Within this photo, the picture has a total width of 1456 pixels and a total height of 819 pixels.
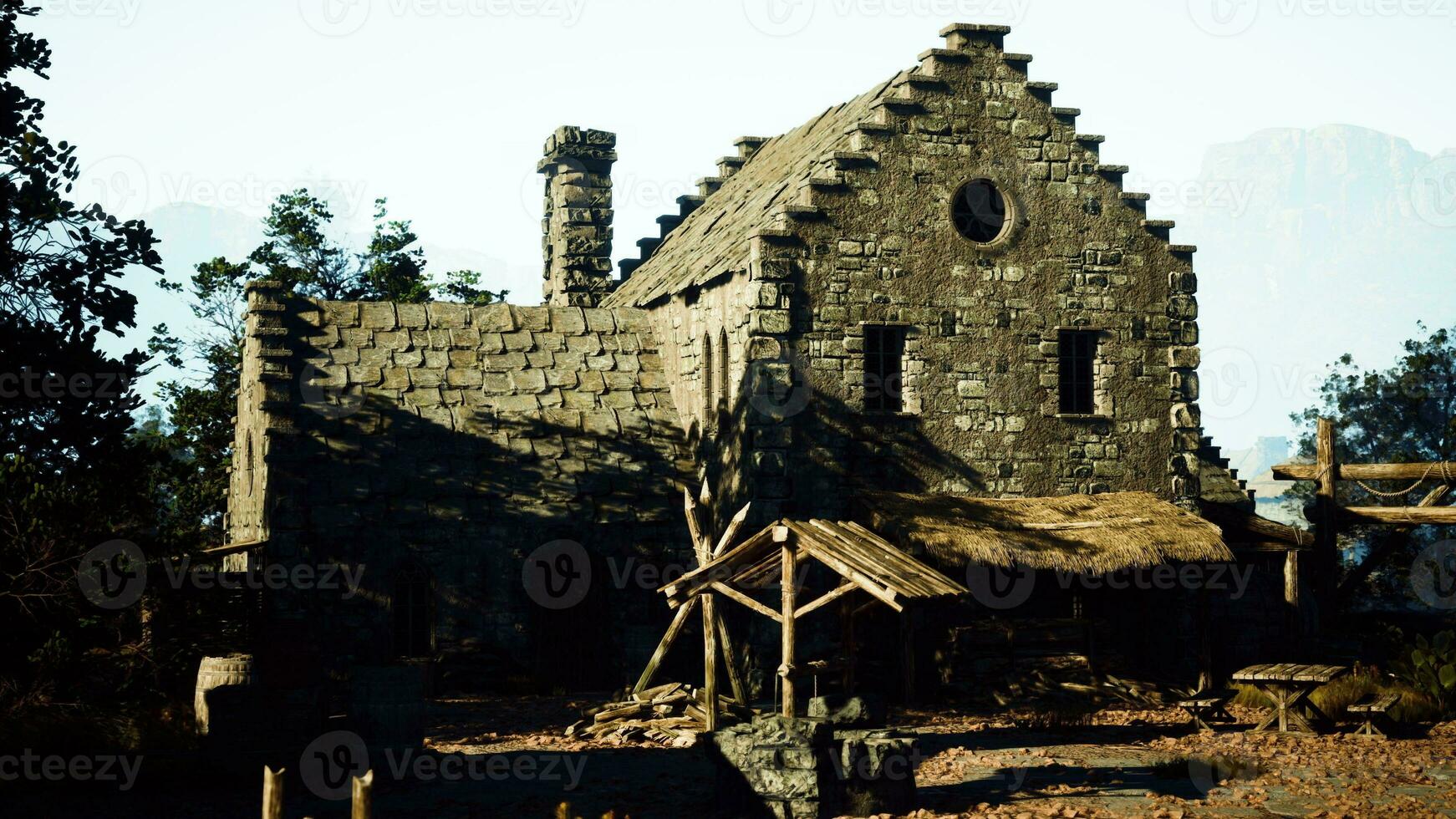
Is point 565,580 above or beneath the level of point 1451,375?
beneath

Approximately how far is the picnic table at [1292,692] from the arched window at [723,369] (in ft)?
28.0

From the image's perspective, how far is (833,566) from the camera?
15.6 meters

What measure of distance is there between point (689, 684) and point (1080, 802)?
25.3 ft

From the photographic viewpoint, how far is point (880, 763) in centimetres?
1419

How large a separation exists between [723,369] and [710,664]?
5539 millimetres

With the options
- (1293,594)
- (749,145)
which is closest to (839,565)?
(1293,594)

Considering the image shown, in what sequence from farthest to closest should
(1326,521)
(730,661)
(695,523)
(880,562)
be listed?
(1326,521), (695,523), (730,661), (880,562)

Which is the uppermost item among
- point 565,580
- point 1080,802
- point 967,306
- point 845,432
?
point 967,306

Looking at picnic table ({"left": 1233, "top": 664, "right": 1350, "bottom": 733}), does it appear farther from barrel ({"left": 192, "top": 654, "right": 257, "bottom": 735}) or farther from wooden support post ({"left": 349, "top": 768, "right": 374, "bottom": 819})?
wooden support post ({"left": 349, "top": 768, "right": 374, "bottom": 819})

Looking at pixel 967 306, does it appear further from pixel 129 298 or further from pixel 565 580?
pixel 129 298

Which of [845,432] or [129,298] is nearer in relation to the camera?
[129,298]

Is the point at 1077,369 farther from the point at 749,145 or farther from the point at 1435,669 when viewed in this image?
the point at 749,145

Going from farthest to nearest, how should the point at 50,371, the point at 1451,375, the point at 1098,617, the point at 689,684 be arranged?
the point at 1451,375, the point at 1098,617, the point at 689,684, the point at 50,371

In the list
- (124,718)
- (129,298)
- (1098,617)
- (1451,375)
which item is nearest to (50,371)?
(129,298)
